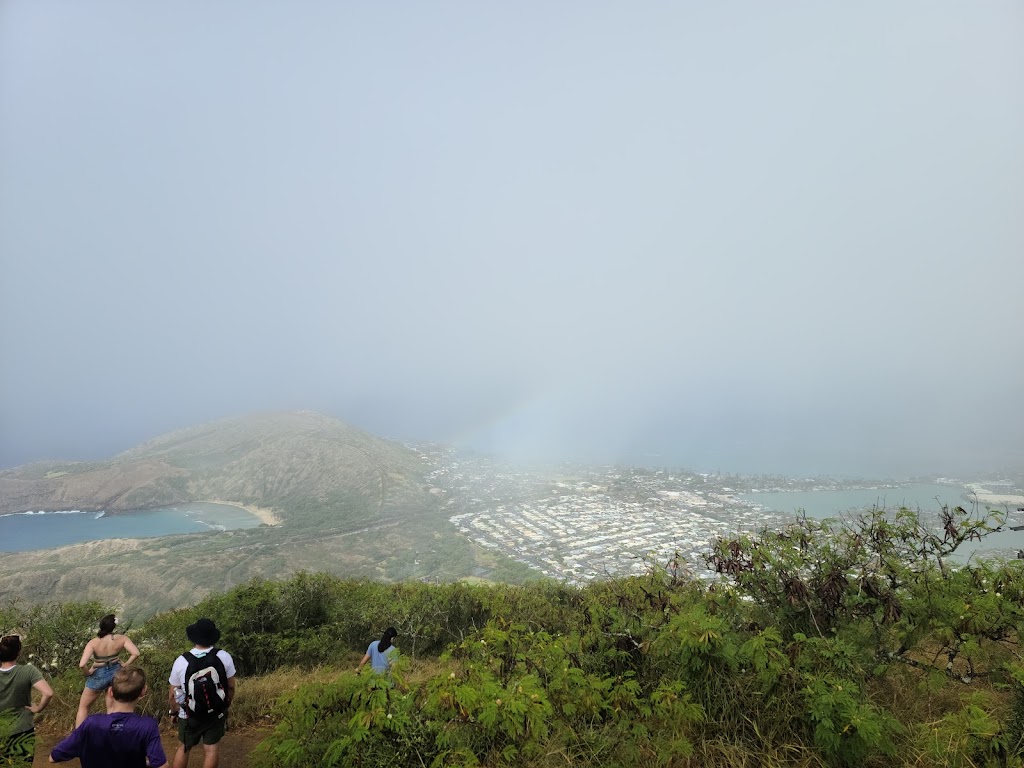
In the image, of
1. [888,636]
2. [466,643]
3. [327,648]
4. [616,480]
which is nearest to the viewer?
[466,643]

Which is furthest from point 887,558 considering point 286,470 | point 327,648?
point 286,470

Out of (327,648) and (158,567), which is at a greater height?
(327,648)

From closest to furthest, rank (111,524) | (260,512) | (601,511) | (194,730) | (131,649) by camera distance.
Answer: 1. (194,730)
2. (131,649)
3. (601,511)
4. (111,524)
5. (260,512)

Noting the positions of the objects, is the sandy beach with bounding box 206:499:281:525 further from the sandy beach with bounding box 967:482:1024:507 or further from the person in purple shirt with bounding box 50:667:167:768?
the sandy beach with bounding box 967:482:1024:507

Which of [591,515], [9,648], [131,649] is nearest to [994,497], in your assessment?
[591,515]

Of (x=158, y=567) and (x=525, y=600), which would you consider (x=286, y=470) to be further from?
(x=525, y=600)

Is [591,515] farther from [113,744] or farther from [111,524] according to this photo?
[111,524]
